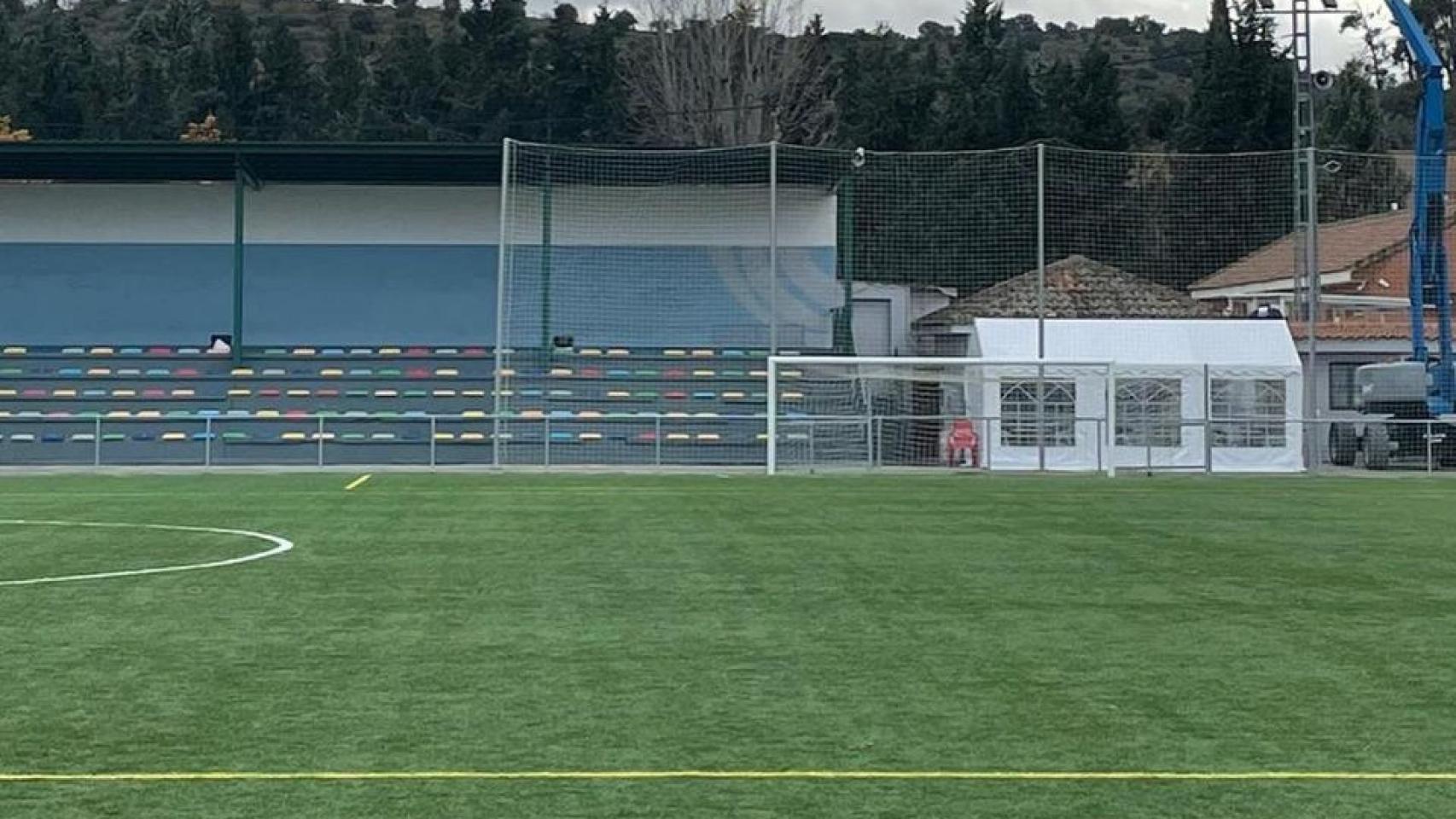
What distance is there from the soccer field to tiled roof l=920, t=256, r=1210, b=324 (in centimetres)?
2016

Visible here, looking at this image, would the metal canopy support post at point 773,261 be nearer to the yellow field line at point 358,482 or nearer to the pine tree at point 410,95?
the yellow field line at point 358,482

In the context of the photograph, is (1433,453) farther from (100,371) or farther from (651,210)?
(100,371)

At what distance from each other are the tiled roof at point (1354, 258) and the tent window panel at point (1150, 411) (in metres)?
6.73

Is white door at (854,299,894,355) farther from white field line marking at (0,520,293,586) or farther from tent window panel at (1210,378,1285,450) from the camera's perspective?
white field line marking at (0,520,293,586)

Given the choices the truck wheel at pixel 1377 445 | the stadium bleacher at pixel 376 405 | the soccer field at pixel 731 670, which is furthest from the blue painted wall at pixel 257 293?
the soccer field at pixel 731 670

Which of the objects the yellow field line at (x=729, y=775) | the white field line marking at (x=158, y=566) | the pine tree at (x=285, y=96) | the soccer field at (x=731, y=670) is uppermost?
the pine tree at (x=285, y=96)

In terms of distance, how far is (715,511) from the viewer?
20.2m

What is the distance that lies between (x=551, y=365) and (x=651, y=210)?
4.09 meters

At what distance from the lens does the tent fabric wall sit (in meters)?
31.4

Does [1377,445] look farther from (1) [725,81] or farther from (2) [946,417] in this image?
(1) [725,81]

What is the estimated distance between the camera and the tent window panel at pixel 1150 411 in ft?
104

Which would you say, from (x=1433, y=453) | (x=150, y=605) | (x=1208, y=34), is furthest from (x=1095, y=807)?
(x=1208, y=34)

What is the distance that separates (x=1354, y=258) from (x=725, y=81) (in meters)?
28.4

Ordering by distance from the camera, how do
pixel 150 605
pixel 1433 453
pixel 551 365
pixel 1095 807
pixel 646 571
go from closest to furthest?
1. pixel 1095 807
2. pixel 150 605
3. pixel 646 571
4. pixel 1433 453
5. pixel 551 365
